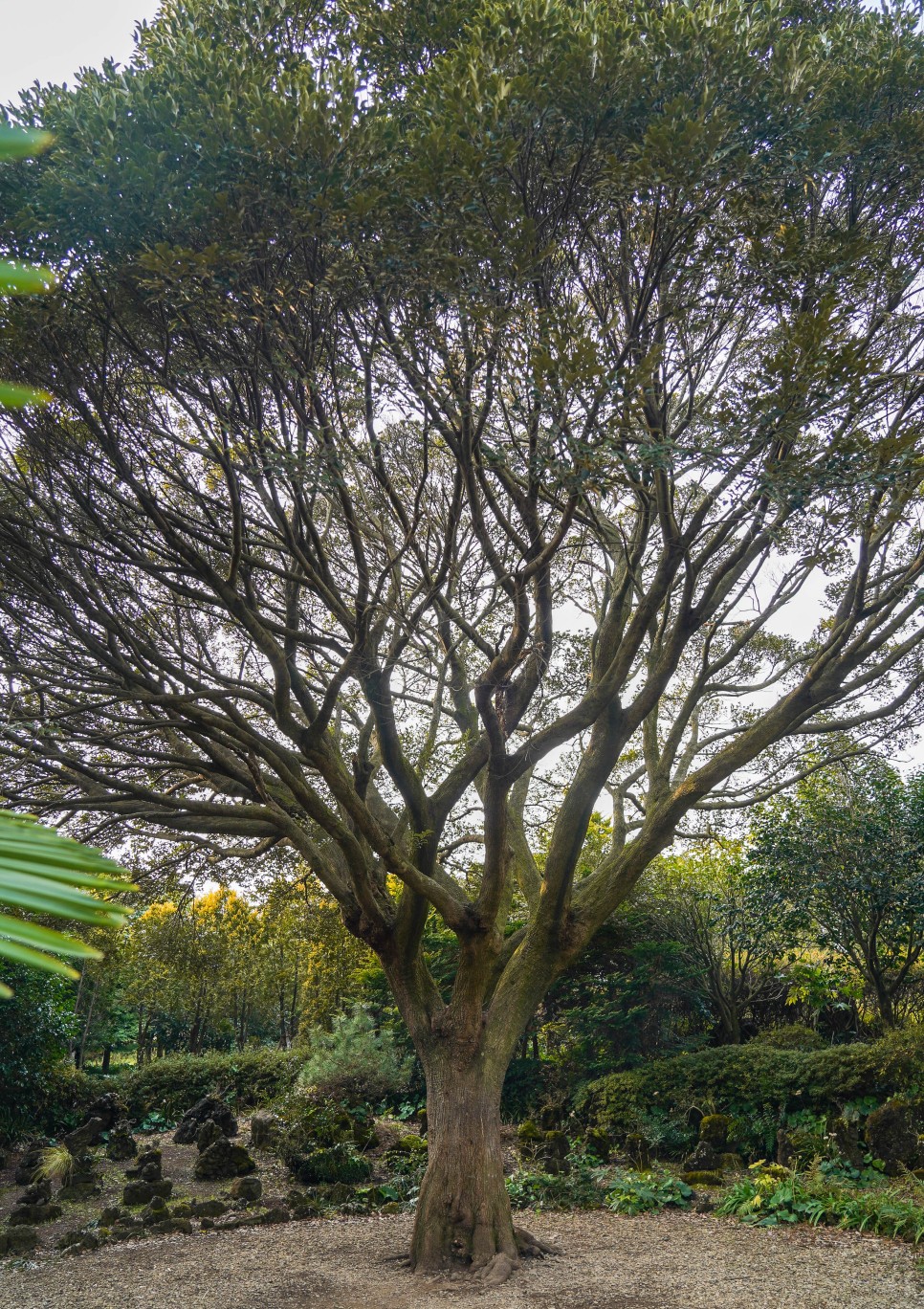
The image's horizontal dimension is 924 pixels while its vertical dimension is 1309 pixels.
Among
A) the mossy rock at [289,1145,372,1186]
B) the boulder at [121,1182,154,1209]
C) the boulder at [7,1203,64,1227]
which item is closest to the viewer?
the boulder at [7,1203,64,1227]

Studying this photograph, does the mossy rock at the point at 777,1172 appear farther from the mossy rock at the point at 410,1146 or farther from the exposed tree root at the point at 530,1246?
the mossy rock at the point at 410,1146

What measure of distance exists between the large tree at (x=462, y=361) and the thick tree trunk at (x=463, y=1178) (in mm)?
22

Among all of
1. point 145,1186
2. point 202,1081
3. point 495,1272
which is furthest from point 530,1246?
point 202,1081

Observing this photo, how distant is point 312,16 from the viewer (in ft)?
19.1

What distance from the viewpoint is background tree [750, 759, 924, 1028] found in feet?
34.1

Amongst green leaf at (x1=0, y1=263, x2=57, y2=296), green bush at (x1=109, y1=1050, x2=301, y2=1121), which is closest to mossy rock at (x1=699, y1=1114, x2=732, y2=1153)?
green bush at (x1=109, y1=1050, x2=301, y2=1121)

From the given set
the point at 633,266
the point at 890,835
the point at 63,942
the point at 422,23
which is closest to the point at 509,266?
the point at 633,266

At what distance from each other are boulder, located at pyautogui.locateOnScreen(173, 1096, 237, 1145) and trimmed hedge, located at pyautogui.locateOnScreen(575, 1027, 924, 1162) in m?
5.03

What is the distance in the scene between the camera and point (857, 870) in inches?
417

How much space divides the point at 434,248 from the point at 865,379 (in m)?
3.04

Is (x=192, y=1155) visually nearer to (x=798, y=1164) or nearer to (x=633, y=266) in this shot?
(x=798, y=1164)

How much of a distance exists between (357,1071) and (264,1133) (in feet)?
5.17

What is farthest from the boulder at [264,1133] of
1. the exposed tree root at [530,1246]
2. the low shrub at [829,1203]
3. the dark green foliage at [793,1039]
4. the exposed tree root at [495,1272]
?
the dark green foliage at [793,1039]

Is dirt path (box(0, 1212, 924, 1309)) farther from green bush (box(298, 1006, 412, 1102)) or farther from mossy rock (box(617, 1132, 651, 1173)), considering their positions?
green bush (box(298, 1006, 412, 1102))
